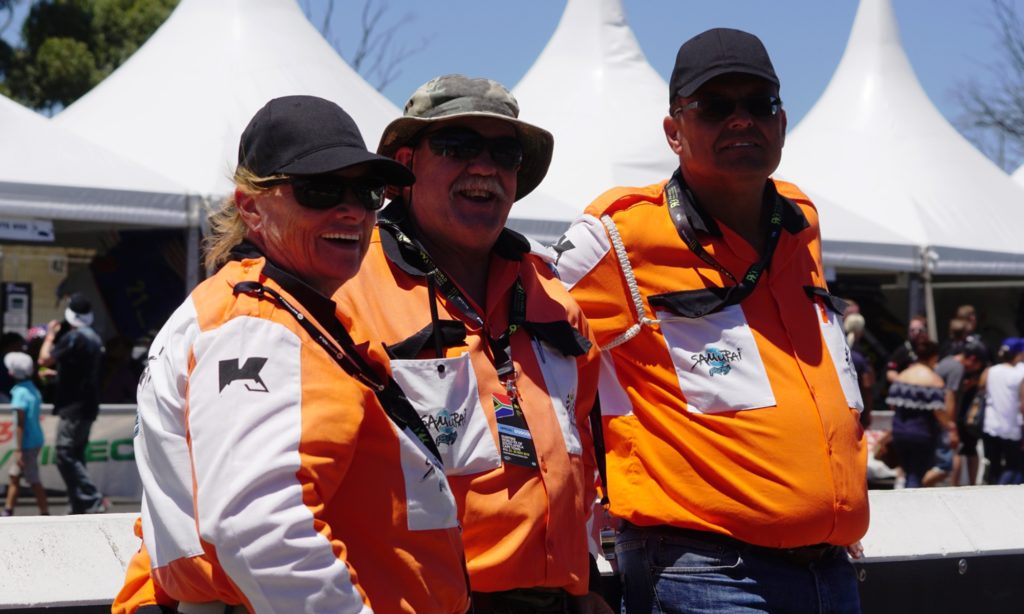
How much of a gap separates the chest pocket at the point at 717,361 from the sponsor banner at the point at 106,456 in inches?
351

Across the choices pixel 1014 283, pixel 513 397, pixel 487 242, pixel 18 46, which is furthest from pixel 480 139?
pixel 18 46

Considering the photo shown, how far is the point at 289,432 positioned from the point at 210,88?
1032 centimetres

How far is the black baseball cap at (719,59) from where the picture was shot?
2920mm

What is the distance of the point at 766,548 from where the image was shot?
278cm

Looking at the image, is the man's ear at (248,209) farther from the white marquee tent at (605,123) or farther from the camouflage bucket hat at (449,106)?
the white marquee tent at (605,123)

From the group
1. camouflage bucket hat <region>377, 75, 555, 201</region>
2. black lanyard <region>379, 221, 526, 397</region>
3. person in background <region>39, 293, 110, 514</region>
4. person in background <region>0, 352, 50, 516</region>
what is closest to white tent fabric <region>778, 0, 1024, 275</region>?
person in background <region>39, 293, 110, 514</region>

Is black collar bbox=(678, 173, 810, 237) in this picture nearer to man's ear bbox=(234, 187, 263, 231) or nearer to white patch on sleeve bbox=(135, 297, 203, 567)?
man's ear bbox=(234, 187, 263, 231)

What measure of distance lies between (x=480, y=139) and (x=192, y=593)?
1113 mm

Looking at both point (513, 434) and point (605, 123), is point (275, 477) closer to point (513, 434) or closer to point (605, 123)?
point (513, 434)

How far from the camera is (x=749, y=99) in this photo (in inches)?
116

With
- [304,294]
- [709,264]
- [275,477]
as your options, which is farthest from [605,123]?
[275,477]

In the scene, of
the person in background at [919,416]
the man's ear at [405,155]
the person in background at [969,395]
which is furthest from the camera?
the person in background at [969,395]

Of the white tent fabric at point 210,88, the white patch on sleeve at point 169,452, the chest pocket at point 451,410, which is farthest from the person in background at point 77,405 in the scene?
the white patch on sleeve at point 169,452

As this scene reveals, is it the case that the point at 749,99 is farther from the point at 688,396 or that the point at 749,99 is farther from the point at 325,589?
the point at 325,589
